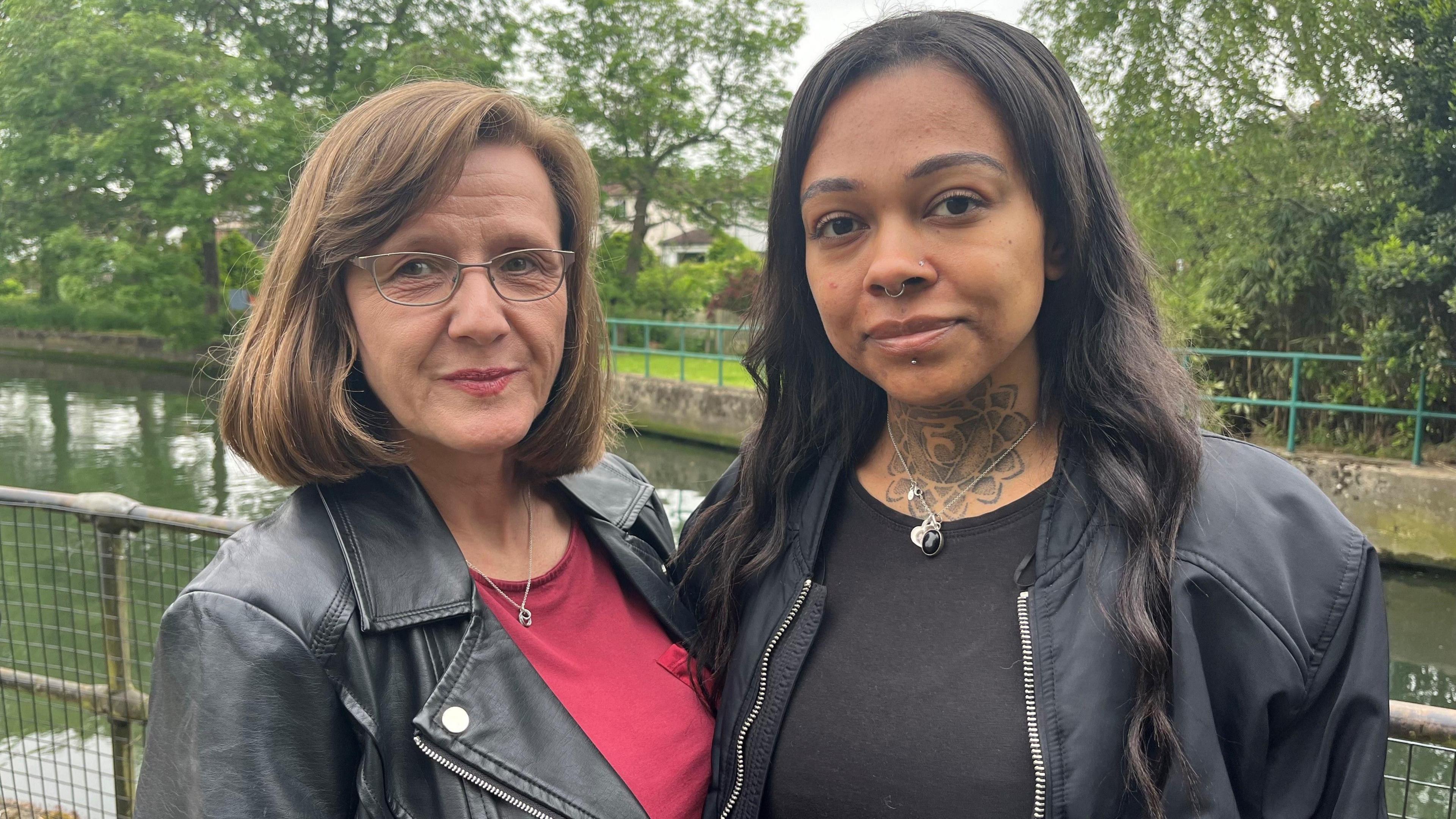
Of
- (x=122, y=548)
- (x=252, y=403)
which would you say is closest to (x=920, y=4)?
(x=252, y=403)

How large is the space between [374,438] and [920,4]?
44.5 inches

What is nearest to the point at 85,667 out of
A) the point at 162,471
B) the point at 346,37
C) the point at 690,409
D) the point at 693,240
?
the point at 162,471

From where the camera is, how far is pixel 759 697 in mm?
1625

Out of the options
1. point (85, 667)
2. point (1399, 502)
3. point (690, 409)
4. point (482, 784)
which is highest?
point (482, 784)

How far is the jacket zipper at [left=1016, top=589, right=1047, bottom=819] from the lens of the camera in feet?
4.37

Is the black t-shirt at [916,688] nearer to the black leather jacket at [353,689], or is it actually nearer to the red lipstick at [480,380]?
the black leather jacket at [353,689]

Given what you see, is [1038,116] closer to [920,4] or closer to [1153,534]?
[920,4]

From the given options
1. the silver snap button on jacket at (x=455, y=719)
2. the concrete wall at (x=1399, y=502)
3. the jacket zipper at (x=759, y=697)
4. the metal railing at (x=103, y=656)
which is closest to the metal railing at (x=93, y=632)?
the metal railing at (x=103, y=656)

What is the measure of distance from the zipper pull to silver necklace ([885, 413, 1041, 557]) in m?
0.13

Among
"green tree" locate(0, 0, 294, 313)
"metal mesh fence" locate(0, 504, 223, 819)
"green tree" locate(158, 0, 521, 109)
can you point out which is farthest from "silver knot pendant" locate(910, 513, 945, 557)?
"green tree" locate(158, 0, 521, 109)

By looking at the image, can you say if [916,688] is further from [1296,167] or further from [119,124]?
[119,124]

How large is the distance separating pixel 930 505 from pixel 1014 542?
0.52 ft

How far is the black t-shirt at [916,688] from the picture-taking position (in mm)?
1390

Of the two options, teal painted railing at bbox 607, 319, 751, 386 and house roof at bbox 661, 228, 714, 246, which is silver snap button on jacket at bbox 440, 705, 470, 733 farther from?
house roof at bbox 661, 228, 714, 246
